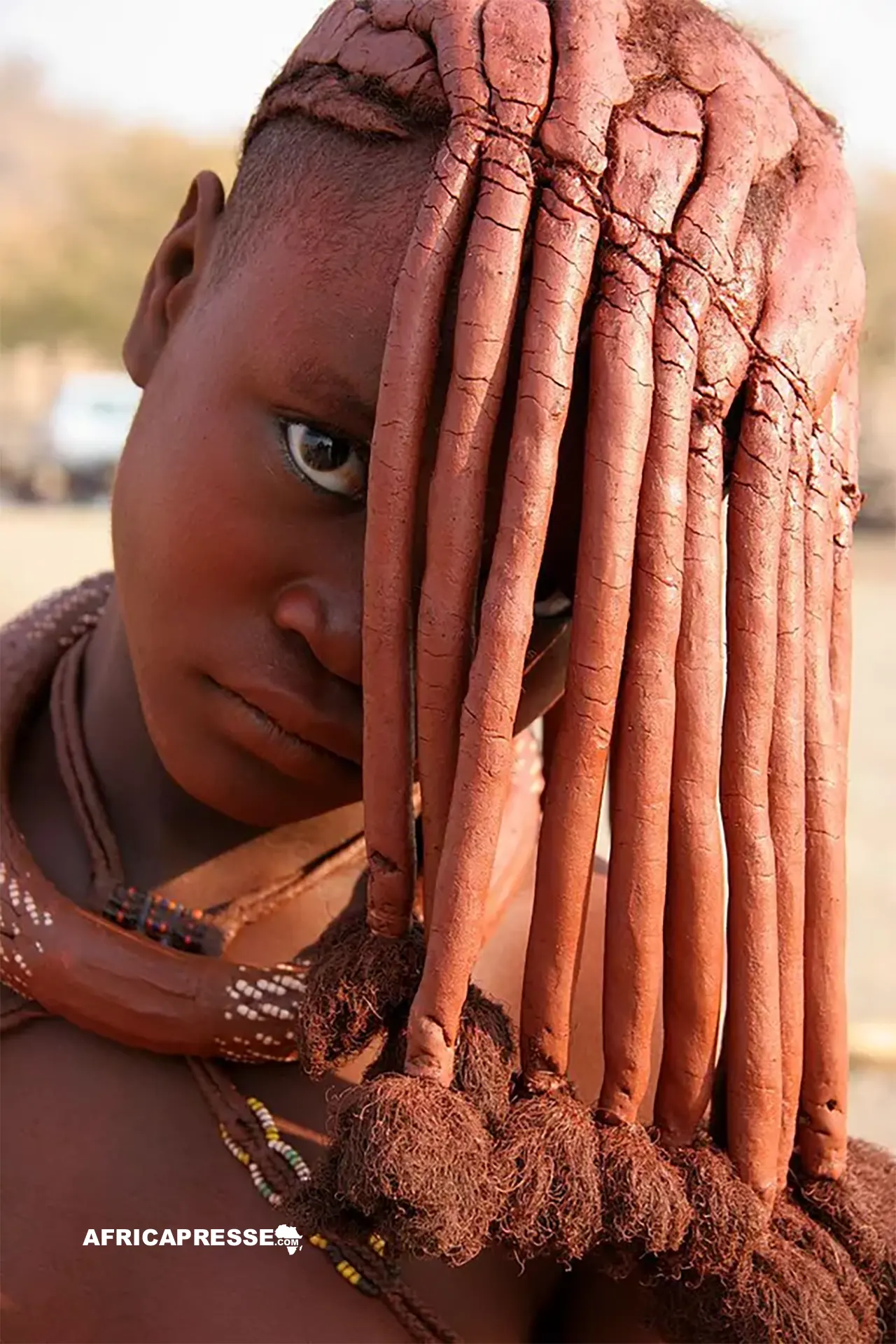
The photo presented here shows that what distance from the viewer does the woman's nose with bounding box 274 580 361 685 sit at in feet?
3.92

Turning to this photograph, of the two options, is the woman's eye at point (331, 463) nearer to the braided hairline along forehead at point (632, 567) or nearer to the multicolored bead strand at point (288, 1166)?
the braided hairline along forehead at point (632, 567)

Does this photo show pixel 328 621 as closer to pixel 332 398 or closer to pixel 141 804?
pixel 332 398

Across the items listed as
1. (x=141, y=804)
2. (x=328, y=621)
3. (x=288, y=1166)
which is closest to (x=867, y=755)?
(x=141, y=804)

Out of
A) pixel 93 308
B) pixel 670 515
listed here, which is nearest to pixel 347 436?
pixel 670 515

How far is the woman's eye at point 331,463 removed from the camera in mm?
1208

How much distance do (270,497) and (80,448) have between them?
16.1 meters

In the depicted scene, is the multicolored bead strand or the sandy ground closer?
the multicolored bead strand

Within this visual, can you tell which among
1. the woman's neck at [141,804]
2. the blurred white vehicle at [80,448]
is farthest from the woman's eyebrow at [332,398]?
the blurred white vehicle at [80,448]

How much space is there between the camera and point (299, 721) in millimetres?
1268

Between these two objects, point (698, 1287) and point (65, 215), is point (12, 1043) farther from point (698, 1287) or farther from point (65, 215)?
point (65, 215)

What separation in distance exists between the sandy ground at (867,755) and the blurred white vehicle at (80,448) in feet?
5.68

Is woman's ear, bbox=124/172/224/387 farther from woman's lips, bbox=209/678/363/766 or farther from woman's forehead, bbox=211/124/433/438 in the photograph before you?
woman's lips, bbox=209/678/363/766

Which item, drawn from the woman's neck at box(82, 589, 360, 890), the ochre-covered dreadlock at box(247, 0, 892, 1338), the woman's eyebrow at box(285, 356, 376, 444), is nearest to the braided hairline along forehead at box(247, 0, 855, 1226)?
the ochre-covered dreadlock at box(247, 0, 892, 1338)

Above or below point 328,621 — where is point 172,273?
A: above
